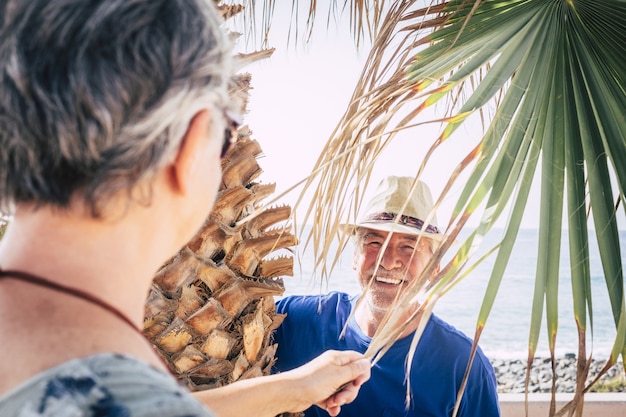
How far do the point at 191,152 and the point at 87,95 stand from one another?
13 cm

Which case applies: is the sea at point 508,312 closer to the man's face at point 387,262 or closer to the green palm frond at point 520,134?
the man's face at point 387,262

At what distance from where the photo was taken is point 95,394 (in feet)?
2.08

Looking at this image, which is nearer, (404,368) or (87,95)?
(87,95)

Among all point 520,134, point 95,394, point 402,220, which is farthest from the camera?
point 402,220

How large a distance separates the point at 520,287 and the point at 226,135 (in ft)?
88.5

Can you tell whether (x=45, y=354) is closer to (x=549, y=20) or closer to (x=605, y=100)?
(x=605, y=100)

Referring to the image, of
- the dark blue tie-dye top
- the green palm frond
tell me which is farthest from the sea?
the dark blue tie-dye top

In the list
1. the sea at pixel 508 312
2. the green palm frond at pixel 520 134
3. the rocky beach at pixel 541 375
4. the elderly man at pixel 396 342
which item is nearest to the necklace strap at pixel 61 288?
the green palm frond at pixel 520 134

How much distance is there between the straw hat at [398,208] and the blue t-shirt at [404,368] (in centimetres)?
38

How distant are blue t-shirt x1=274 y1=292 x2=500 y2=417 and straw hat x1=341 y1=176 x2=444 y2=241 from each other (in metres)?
0.38

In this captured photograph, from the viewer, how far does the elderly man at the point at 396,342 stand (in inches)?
98.0

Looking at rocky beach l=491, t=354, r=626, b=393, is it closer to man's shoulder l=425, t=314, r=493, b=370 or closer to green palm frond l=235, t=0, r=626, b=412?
man's shoulder l=425, t=314, r=493, b=370

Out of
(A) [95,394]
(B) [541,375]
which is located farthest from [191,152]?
(B) [541,375]

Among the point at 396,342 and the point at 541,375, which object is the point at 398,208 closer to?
the point at 396,342
